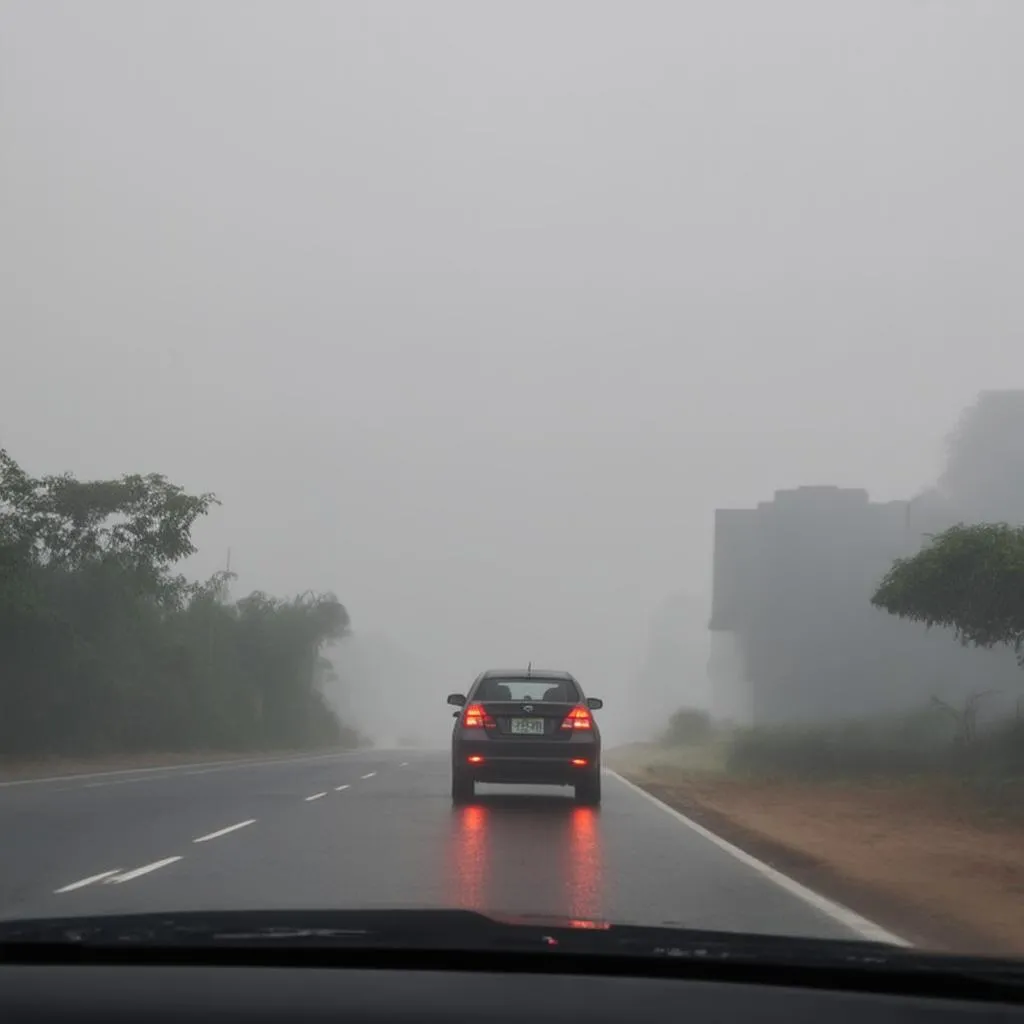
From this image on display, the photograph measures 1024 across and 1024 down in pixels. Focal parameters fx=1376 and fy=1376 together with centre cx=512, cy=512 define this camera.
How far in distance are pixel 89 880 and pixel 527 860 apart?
3567 millimetres

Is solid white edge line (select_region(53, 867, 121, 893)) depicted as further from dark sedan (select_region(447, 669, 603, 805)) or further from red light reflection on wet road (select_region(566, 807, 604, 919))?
dark sedan (select_region(447, 669, 603, 805))

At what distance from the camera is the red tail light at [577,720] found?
55.5ft

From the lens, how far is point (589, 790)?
17.5m

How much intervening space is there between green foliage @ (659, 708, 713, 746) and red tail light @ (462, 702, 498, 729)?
42.8 meters

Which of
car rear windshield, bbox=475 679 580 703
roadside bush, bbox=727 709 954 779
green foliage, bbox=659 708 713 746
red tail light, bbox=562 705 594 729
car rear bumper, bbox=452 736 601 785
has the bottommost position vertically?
green foliage, bbox=659 708 713 746

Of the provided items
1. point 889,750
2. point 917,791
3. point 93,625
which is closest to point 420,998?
point 917,791

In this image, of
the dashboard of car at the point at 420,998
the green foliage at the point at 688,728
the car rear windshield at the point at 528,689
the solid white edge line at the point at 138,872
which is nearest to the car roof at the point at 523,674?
the car rear windshield at the point at 528,689

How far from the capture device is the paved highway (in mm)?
8984

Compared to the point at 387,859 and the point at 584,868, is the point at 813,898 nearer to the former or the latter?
the point at 584,868

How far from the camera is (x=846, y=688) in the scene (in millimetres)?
39219

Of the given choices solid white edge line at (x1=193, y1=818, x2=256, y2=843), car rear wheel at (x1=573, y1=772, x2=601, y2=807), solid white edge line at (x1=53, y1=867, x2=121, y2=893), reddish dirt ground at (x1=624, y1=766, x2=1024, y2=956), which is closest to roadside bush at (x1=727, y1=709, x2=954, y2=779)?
reddish dirt ground at (x1=624, y1=766, x2=1024, y2=956)

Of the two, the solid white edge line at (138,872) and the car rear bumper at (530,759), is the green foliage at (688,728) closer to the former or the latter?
the car rear bumper at (530,759)

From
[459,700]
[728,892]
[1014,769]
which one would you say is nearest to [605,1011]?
[728,892]

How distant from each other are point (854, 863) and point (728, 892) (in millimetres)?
2666
